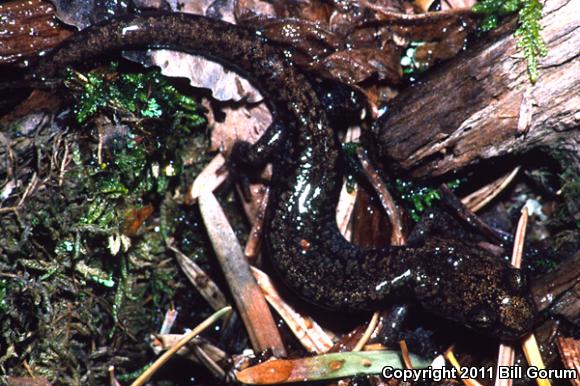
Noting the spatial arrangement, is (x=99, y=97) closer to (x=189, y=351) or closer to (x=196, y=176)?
(x=196, y=176)

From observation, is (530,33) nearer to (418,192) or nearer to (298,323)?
(418,192)

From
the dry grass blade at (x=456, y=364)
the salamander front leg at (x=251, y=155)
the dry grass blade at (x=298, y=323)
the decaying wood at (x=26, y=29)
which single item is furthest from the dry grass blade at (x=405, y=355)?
the decaying wood at (x=26, y=29)

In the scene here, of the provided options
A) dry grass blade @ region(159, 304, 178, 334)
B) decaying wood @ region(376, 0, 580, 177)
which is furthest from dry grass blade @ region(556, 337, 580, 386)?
dry grass blade @ region(159, 304, 178, 334)

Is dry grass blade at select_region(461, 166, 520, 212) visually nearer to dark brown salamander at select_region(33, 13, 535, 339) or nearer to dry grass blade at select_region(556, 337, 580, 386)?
dark brown salamander at select_region(33, 13, 535, 339)

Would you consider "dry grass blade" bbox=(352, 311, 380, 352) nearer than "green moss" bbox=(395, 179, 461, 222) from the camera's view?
Yes

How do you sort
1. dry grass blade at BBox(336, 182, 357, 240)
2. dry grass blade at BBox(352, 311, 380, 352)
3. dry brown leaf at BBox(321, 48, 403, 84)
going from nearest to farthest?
dry grass blade at BBox(352, 311, 380, 352)
dry brown leaf at BBox(321, 48, 403, 84)
dry grass blade at BBox(336, 182, 357, 240)

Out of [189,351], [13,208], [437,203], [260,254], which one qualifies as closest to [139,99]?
[13,208]

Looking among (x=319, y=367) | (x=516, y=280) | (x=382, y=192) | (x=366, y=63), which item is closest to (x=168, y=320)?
(x=319, y=367)
